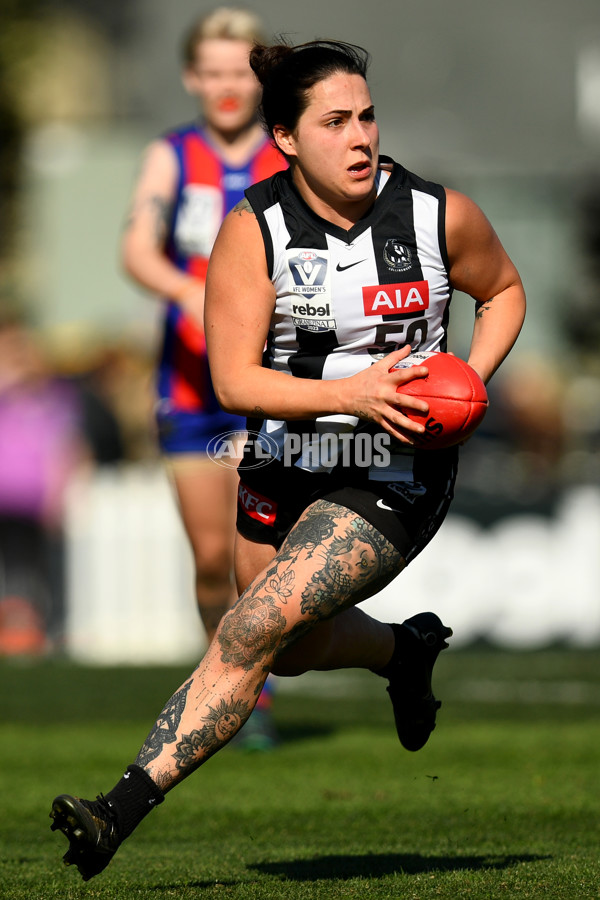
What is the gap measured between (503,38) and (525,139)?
2.03m

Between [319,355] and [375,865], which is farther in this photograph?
[375,865]

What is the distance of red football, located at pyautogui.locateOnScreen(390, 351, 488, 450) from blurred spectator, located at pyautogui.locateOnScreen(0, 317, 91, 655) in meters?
8.79

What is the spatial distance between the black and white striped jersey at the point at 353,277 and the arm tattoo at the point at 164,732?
809 mm

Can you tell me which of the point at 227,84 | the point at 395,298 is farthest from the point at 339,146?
the point at 227,84

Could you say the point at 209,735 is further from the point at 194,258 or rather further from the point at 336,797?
the point at 194,258

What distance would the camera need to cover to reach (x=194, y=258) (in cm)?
726

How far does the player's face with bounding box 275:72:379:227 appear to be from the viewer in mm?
4332

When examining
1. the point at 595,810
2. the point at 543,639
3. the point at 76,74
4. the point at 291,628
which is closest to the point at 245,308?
the point at 291,628

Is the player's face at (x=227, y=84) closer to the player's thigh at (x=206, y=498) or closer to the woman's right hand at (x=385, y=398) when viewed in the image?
the player's thigh at (x=206, y=498)

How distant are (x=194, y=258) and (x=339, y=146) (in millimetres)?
2989

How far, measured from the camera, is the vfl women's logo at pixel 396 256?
14.3 ft

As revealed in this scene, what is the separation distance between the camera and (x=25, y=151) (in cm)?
2528

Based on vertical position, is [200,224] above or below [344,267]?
above

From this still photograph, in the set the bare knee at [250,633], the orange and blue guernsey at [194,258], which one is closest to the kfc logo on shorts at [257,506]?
the bare knee at [250,633]
